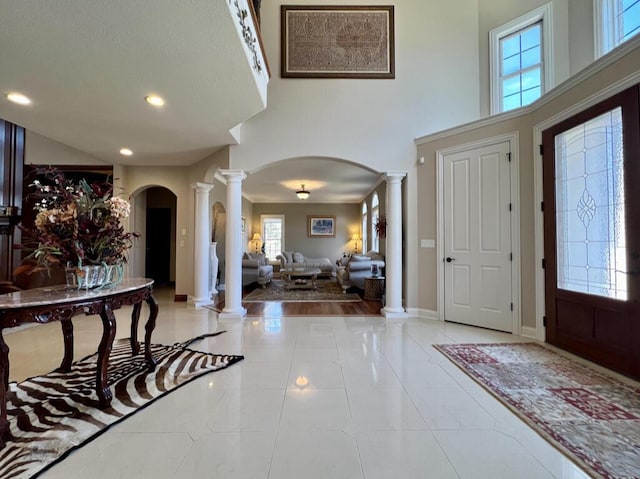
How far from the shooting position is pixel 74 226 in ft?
6.34

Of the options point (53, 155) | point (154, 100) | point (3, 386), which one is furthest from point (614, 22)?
point (53, 155)

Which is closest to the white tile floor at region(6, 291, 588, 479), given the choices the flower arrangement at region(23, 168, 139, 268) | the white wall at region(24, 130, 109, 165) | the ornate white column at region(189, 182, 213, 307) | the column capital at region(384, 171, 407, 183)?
the flower arrangement at region(23, 168, 139, 268)

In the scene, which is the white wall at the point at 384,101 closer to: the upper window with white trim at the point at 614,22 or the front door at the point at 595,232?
the upper window with white trim at the point at 614,22

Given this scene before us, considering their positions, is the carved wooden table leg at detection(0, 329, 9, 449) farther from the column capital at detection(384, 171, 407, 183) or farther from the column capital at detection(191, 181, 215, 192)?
the column capital at detection(384, 171, 407, 183)

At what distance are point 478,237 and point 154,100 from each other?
4.13 meters

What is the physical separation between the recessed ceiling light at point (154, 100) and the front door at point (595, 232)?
4143 millimetres

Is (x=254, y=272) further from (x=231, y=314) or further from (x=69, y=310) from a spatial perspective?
(x=69, y=310)

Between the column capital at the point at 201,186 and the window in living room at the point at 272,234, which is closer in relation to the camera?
the column capital at the point at 201,186

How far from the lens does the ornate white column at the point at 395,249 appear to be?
427cm

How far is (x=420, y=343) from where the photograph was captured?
3.15m

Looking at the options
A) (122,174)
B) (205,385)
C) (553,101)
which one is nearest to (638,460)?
(205,385)

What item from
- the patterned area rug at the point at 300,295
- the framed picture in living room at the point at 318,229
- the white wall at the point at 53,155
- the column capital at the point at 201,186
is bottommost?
the patterned area rug at the point at 300,295

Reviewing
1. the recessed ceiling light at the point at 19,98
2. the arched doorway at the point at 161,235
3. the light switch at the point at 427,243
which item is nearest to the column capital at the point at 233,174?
the recessed ceiling light at the point at 19,98

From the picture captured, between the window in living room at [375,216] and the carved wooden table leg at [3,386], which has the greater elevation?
the window in living room at [375,216]
